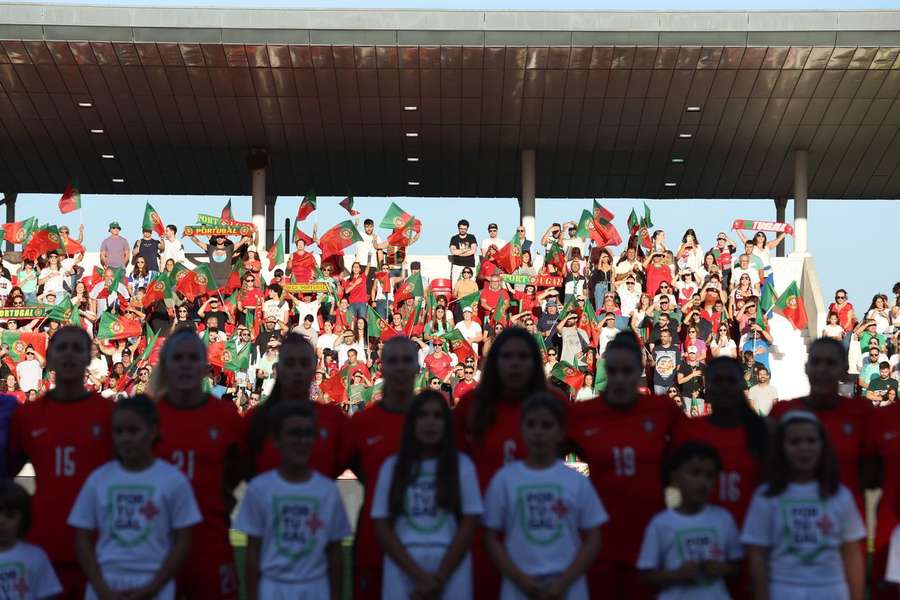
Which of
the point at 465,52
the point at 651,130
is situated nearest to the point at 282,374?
the point at 465,52

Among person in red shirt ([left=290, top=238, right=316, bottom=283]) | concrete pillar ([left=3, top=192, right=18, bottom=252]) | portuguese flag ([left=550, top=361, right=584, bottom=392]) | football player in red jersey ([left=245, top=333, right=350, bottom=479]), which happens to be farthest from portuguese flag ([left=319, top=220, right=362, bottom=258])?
football player in red jersey ([left=245, top=333, right=350, bottom=479])

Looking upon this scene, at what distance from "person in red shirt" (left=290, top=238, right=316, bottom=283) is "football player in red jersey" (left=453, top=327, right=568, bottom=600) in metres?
15.2

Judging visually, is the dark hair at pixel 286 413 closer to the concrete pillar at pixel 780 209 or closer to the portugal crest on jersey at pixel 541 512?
the portugal crest on jersey at pixel 541 512

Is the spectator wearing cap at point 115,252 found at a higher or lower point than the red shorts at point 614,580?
higher

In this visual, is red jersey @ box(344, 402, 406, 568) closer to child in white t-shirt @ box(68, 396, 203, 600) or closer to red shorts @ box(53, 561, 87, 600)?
child in white t-shirt @ box(68, 396, 203, 600)

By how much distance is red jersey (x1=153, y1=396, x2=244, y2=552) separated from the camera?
20.4 ft

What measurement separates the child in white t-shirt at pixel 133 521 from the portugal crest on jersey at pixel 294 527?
389 mm

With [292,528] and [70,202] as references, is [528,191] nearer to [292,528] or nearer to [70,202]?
[70,202]

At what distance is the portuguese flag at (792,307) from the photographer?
2141cm

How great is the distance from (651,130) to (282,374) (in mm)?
21433

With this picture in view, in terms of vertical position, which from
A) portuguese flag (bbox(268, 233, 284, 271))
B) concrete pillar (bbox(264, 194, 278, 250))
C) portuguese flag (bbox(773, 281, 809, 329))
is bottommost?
portuguese flag (bbox(773, 281, 809, 329))

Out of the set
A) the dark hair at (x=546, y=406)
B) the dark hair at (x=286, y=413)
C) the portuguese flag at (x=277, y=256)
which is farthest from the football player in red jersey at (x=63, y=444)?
the portuguese flag at (x=277, y=256)

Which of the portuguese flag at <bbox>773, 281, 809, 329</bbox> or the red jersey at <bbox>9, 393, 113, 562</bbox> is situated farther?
the portuguese flag at <bbox>773, 281, 809, 329</bbox>

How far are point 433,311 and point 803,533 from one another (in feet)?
48.5
